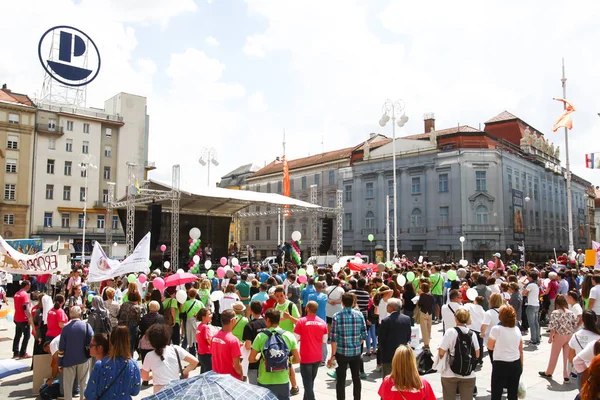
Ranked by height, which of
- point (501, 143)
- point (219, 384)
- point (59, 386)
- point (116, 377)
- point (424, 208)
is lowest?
point (59, 386)

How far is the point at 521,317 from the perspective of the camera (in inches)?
472

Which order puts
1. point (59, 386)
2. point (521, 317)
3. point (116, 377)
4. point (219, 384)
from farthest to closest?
point (521, 317) < point (59, 386) < point (116, 377) < point (219, 384)

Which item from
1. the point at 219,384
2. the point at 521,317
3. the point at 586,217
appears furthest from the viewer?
the point at 586,217

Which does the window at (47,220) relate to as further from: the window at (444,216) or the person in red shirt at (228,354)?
the person in red shirt at (228,354)

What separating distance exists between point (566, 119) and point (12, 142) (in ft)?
154

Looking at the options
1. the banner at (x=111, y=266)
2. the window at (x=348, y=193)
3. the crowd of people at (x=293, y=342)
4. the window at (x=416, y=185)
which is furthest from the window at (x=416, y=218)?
the banner at (x=111, y=266)

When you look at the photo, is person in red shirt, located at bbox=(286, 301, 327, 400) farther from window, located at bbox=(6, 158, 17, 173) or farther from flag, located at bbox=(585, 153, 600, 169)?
window, located at bbox=(6, 158, 17, 173)

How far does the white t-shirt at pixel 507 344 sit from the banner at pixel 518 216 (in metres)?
39.6

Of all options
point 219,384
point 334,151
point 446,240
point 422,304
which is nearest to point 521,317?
point 422,304

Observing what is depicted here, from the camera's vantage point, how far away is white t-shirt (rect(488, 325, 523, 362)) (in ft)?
19.7

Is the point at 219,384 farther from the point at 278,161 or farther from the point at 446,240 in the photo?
the point at 278,161

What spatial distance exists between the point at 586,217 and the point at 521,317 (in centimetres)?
6501

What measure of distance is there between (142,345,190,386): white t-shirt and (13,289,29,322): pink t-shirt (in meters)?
6.22

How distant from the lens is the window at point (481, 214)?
1604 inches
